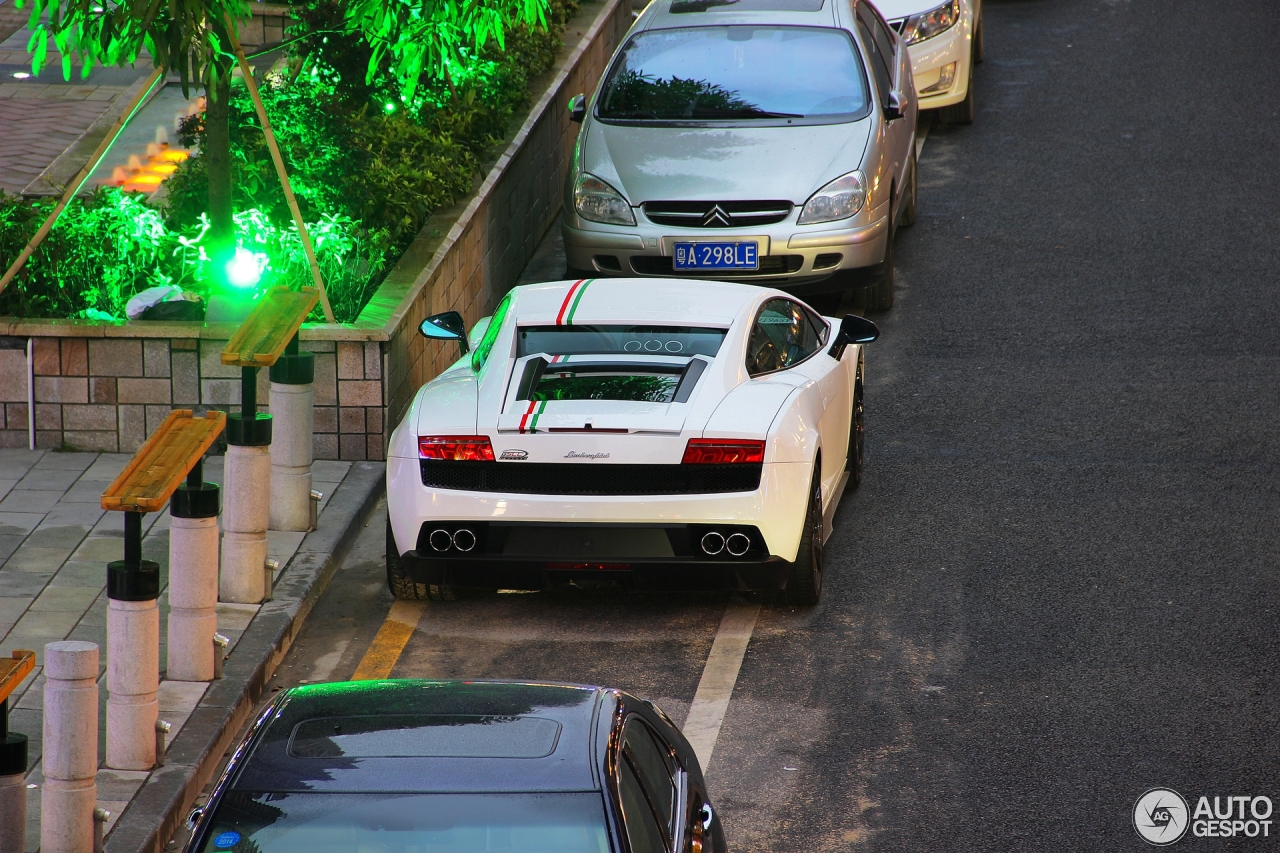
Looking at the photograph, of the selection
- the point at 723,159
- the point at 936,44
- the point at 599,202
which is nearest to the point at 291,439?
the point at 599,202

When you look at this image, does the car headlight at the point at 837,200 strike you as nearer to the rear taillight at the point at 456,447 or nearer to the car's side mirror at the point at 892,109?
the car's side mirror at the point at 892,109

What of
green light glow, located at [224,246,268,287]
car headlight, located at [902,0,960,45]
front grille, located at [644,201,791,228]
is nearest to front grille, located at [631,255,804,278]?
front grille, located at [644,201,791,228]

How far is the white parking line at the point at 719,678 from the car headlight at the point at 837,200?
12.3 ft

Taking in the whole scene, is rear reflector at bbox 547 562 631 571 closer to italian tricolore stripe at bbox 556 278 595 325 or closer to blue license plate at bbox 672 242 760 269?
italian tricolore stripe at bbox 556 278 595 325

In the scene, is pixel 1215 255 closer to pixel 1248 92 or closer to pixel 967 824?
pixel 1248 92

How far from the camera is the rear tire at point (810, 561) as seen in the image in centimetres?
765

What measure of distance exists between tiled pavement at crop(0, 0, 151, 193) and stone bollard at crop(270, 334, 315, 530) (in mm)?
5209

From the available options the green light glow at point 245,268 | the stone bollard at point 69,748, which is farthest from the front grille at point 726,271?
the stone bollard at point 69,748

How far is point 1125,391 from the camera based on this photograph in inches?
412

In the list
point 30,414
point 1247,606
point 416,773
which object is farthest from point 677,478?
point 30,414

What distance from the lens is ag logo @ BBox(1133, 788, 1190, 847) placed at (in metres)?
5.93

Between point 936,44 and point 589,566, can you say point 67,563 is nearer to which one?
point 589,566

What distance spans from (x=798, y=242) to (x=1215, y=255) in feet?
11.8

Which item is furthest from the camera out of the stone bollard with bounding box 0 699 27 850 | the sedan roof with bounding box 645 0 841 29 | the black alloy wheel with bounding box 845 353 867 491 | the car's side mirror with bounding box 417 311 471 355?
the sedan roof with bounding box 645 0 841 29
